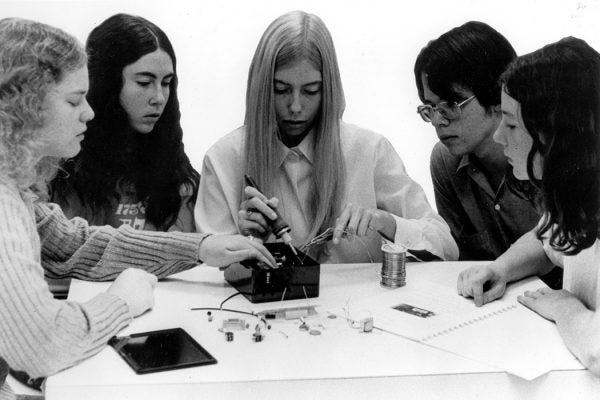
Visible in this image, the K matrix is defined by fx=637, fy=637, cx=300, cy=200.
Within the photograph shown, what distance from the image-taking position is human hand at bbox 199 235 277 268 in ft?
4.60

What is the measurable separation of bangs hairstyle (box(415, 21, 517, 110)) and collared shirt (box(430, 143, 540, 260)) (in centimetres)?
24

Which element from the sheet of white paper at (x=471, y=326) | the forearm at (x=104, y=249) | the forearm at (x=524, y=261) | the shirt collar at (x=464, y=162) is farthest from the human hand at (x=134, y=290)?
the shirt collar at (x=464, y=162)

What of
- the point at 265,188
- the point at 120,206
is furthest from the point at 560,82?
the point at 120,206

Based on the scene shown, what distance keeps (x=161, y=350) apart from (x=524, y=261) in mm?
876

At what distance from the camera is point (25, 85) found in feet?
3.72

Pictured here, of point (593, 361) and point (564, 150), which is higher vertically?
point (564, 150)

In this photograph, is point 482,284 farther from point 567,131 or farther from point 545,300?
point 567,131

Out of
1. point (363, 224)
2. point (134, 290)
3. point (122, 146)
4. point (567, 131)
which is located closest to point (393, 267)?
point (363, 224)

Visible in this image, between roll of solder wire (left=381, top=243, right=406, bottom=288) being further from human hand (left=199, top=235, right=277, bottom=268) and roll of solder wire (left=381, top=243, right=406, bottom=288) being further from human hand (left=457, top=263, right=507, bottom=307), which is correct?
human hand (left=199, top=235, right=277, bottom=268)

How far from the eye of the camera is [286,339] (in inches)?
45.3

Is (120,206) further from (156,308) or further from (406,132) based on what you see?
(406,132)

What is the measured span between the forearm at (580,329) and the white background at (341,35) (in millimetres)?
687

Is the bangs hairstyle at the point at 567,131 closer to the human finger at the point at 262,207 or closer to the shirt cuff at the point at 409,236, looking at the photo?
the shirt cuff at the point at 409,236

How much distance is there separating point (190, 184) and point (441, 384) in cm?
118
